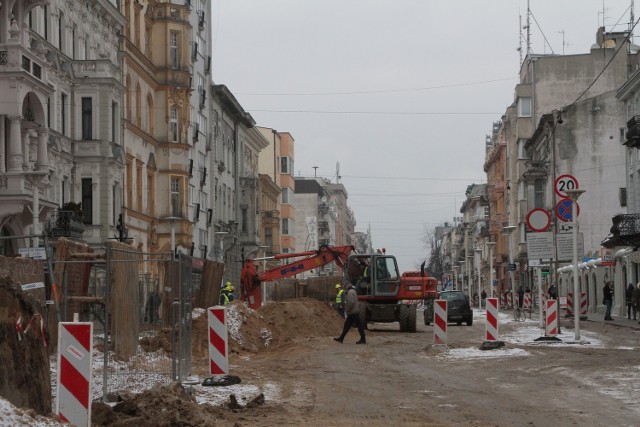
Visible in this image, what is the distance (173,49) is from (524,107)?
44259mm

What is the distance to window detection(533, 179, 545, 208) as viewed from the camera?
287 ft

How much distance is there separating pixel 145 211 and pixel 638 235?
72.6 ft

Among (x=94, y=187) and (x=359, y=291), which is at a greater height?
(x=94, y=187)

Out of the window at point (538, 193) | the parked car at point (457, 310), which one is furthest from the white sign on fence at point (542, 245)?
the window at point (538, 193)

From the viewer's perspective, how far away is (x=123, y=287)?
1464 centimetres

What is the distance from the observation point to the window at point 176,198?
57062 millimetres

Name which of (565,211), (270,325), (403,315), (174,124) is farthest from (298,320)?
(174,124)

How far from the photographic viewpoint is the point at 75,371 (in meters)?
10.9

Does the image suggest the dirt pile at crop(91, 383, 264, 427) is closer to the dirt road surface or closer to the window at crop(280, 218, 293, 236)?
the dirt road surface

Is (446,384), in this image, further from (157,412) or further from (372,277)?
(372,277)

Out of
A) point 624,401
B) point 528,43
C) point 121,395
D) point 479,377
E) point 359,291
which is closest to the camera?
point 121,395

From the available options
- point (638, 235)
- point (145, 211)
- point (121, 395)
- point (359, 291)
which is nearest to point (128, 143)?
point (145, 211)

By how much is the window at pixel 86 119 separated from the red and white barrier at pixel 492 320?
21410 mm

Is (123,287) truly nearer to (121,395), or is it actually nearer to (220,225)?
(121,395)
